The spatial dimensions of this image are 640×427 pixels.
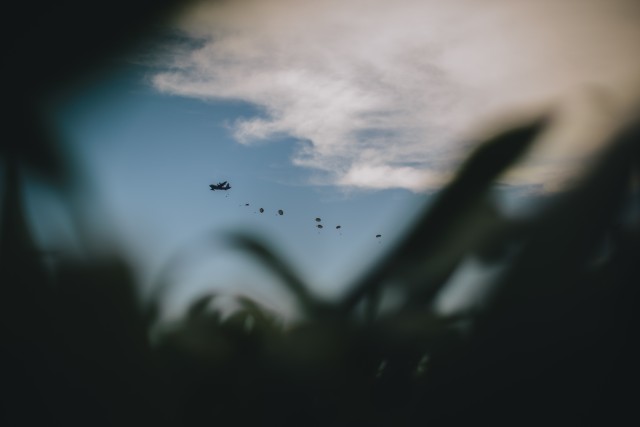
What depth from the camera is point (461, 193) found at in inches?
7.6

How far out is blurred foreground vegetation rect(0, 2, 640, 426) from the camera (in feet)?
0.65

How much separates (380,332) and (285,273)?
0.05 meters

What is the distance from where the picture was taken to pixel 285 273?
8.4 inches

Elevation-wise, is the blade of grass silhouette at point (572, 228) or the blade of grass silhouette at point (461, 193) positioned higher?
the blade of grass silhouette at point (461, 193)

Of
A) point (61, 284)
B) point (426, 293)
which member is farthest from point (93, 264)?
point (426, 293)

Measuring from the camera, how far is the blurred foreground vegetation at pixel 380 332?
0.20m

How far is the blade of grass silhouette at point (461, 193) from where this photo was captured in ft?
0.63

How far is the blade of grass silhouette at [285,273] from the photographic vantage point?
21 centimetres

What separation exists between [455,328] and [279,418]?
90 millimetres

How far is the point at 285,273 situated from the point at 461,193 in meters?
0.07

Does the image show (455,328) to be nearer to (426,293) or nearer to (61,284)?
(426,293)

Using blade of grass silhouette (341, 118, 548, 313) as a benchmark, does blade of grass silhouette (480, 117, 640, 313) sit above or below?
below

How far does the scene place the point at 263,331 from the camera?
0.25 m

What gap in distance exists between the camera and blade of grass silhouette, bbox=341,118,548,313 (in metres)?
0.19
